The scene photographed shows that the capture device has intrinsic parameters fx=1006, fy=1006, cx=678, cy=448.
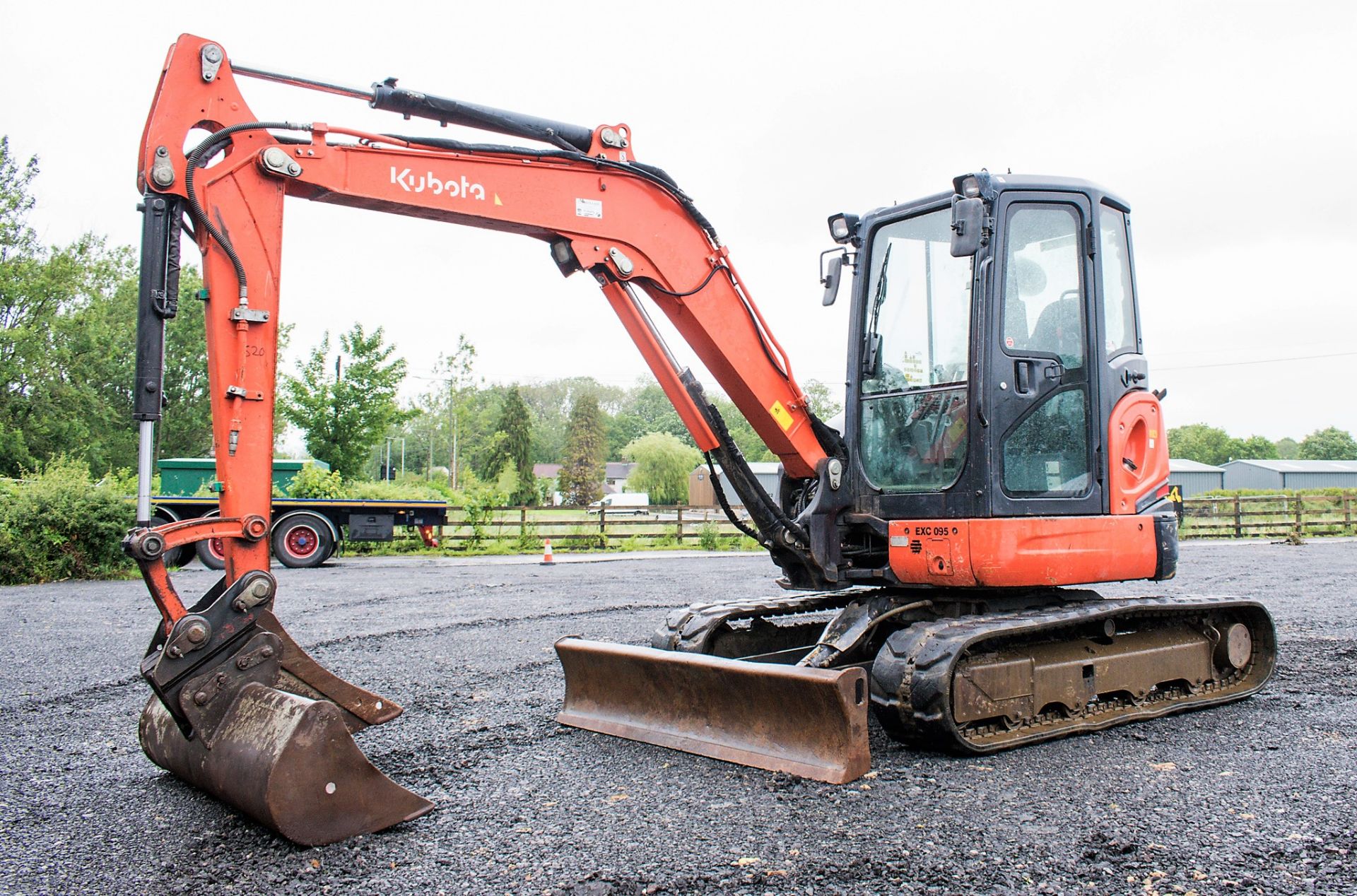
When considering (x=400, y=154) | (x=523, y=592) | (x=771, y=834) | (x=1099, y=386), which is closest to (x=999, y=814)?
(x=771, y=834)

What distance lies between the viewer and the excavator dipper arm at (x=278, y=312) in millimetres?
3873

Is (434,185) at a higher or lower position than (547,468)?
lower

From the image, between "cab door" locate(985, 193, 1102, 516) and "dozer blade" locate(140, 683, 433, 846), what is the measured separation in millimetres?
3332

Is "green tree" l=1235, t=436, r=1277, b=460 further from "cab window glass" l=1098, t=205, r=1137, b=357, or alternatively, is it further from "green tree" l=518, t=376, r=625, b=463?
"cab window glass" l=1098, t=205, r=1137, b=357

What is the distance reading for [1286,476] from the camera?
6116cm

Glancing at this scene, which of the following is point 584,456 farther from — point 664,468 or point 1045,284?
point 1045,284

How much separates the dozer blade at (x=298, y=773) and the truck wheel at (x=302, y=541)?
14.3 metres

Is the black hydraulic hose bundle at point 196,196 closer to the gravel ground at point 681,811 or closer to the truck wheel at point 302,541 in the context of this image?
the gravel ground at point 681,811

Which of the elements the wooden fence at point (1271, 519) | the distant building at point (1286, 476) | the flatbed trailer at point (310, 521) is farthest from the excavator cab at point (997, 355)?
the distant building at point (1286, 476)

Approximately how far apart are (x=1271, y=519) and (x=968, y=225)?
28.7m

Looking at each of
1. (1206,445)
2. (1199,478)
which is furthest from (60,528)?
(1206,445)

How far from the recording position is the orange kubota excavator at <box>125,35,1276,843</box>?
4.19 meters

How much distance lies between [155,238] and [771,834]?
11.6 ft

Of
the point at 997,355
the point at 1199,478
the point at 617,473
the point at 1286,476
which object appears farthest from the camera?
the point at 617,473
